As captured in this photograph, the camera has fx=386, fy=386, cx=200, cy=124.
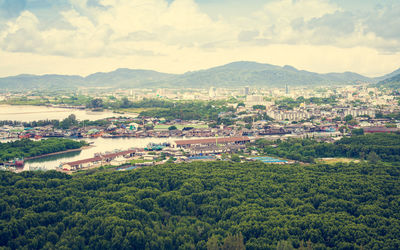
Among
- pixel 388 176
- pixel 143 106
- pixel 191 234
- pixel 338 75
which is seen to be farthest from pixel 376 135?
pixel 338 75

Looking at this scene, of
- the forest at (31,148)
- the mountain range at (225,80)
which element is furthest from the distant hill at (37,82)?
the forest at (31,148)

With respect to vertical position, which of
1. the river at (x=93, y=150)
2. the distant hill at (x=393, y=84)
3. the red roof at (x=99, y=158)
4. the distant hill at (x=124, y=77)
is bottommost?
the river at (x=93, y=150)

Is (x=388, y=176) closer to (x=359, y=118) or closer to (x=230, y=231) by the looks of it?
(x=230, y=231)

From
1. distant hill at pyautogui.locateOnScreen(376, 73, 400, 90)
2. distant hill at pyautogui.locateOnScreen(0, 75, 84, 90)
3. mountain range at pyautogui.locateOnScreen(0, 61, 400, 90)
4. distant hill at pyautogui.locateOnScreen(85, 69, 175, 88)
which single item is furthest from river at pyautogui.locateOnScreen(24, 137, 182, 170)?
distant hill at pyautogui.locateOnScreen(85, 69, 175, 88)

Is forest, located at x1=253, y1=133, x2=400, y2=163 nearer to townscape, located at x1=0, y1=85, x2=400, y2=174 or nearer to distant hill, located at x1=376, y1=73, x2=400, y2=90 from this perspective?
townscape, located at x1=0, y1=85, x2=400, y2=174

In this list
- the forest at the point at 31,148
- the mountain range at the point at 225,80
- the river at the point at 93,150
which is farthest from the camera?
the mountain range at the point at 225,80

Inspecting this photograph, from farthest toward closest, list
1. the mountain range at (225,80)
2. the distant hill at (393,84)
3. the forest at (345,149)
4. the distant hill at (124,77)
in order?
the distant hill at (124,77), the mountain range at (225,80), the distant hill at (393,84), the forest at (345,149)

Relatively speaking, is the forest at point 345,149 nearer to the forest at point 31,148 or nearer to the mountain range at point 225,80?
the forest at point 31,148
